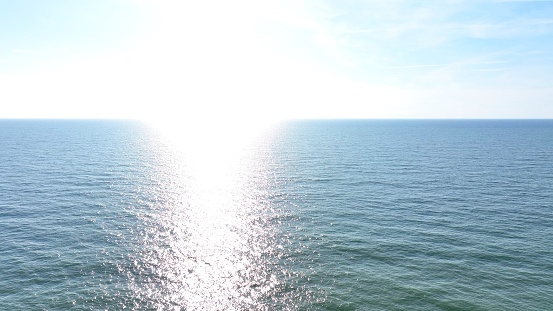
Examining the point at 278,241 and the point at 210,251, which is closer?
the point at 210,251

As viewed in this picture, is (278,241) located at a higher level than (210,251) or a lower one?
higher

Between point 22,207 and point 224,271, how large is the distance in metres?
54.5

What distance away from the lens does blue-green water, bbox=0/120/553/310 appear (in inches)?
1762

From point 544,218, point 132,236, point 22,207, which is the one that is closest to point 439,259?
point 544,218

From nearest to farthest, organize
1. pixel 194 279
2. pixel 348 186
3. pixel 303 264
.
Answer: pixel 194 279
pixel 303 264
pixel 348 186

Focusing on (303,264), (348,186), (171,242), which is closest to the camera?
(303,264)

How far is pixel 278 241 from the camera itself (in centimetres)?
6128

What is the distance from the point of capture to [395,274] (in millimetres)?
49938

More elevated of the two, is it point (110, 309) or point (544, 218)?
point (544, 218)

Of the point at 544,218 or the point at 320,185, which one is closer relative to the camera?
the point at 544,218

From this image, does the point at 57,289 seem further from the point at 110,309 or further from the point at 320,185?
the point at 320,185

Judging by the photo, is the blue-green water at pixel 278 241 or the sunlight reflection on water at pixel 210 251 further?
the sunlight reflection on water at pixel 210 251

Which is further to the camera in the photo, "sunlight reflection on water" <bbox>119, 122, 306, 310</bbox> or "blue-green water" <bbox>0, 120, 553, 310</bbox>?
"sunlight reflection on water" <bbox>119, 122, 306, 310</bbox>

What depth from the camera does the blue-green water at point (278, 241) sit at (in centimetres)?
4475
